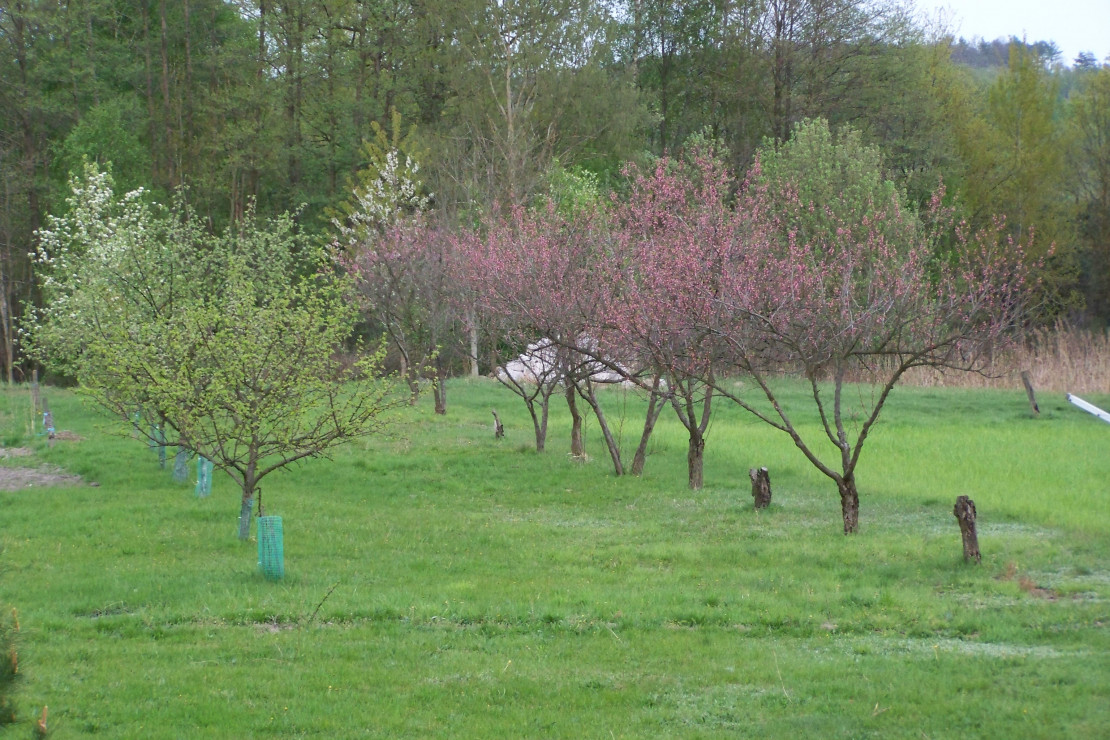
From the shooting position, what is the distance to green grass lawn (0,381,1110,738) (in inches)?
291

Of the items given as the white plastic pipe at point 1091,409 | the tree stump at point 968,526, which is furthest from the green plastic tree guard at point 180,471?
the white plastic pipe at point 1091,409

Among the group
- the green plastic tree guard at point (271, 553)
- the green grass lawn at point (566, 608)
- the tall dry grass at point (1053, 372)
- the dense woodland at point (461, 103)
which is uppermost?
the dense woodland at point (461, 103)

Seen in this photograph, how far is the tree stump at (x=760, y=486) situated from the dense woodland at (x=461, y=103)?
82.7 feet

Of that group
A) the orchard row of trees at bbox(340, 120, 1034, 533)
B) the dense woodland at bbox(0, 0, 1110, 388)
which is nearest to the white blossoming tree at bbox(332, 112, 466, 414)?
the orchard row of trees at bbox(340, 120, 1034, 533)

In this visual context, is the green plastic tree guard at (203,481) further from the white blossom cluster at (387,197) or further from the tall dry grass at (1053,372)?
the white blossom cluster at (387,197)

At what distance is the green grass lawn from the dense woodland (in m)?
24.6

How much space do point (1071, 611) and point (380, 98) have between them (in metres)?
42.6

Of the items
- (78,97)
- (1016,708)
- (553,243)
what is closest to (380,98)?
(78,97)

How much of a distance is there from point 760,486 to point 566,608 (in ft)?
21.8

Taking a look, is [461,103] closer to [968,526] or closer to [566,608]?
[968,526]

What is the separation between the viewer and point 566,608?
10375 millimetres

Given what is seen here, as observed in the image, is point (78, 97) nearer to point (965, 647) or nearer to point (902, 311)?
point (902, 311)

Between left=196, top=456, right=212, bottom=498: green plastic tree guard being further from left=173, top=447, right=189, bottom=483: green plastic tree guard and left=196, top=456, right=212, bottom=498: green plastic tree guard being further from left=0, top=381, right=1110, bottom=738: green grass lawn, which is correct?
left=173, top=447, right=189, bottom=483: green plastic tree guard

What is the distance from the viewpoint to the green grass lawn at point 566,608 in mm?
7379
